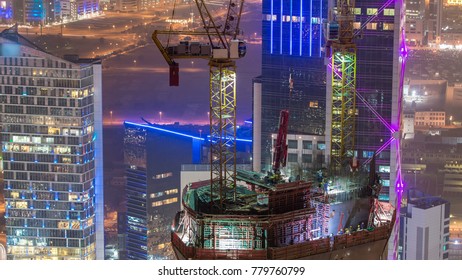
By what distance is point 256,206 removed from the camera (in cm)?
1173

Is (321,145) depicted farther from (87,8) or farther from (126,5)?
(87,8)

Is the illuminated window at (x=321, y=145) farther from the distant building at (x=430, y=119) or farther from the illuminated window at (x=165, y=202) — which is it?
the illuminated window at (x=165, y=202)

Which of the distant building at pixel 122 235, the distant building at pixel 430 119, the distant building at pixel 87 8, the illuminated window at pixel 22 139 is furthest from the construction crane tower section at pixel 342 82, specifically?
the illuminated window at pixel 22 139

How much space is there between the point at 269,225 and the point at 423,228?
8736 millimetres

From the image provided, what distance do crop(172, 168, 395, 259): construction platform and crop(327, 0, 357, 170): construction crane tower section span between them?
10.1 ft

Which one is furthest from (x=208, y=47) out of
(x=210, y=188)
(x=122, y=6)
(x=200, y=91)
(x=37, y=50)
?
(x=37, y=50)

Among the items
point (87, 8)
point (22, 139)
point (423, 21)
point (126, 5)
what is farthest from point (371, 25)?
point (22, 139)

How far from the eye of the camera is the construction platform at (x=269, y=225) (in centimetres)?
1131

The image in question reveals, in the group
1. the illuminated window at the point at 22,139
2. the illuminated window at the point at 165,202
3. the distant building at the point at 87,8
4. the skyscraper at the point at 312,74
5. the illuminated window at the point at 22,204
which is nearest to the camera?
the distant building at the point at 87,8

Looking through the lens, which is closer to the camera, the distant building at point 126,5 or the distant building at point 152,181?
the distant building at point 126,5

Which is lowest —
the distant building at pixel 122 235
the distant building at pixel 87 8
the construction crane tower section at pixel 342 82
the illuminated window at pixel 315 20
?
the distant building at pixel 122 235

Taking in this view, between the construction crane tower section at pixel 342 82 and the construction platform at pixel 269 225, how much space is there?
121 inches

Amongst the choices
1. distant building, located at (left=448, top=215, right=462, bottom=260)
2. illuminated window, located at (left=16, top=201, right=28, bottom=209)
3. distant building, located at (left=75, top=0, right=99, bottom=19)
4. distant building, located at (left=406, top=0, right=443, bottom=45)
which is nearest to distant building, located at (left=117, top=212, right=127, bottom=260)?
illuminated window, located at (left=16, top=201, right=28, bottom=209)

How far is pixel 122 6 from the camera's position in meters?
16.0
